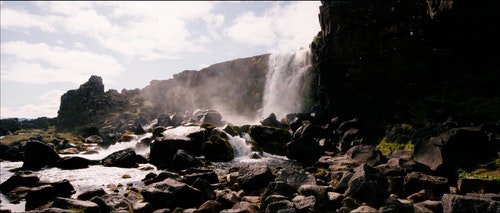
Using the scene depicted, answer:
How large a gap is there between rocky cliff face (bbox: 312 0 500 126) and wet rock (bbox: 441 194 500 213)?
4156 cm

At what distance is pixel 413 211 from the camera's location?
13.6 metres

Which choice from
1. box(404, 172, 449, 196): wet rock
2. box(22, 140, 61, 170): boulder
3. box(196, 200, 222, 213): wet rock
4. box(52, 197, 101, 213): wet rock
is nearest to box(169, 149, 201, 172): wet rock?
box(196, 200, 222, 213): wet rock

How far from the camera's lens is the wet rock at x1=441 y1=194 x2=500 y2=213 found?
11492mm

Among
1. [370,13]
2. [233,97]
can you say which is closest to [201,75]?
[233,97]

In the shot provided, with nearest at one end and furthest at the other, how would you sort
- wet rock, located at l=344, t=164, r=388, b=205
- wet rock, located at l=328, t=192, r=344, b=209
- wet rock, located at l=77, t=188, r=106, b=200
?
wet rock, located at l=344, t=164, r=388, b=205 < wet rock, located at l=328, t=192, r=344, b=209 < wet rock, located at l=77, t=188, r=106, b=200

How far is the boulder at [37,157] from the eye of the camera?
33562mm

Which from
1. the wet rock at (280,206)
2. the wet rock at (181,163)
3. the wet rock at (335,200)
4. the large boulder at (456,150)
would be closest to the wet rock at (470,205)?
the wet rock at (335,200)

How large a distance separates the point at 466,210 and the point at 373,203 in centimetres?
362

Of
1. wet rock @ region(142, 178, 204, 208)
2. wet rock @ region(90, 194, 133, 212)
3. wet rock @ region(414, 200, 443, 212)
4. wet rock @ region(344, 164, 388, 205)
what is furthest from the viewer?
wet rock @ region(142, 178, 204, 208)

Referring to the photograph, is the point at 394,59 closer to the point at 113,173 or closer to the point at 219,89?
the point at 113,173

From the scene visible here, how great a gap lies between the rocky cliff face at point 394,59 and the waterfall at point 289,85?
30345 mm

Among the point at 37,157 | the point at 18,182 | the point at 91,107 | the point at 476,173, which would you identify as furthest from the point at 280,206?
the point at 91,107

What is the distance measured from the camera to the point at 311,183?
17.4 m

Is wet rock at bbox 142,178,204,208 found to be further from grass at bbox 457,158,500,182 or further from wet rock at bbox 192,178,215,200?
grass at bbox 457,158,500,182
